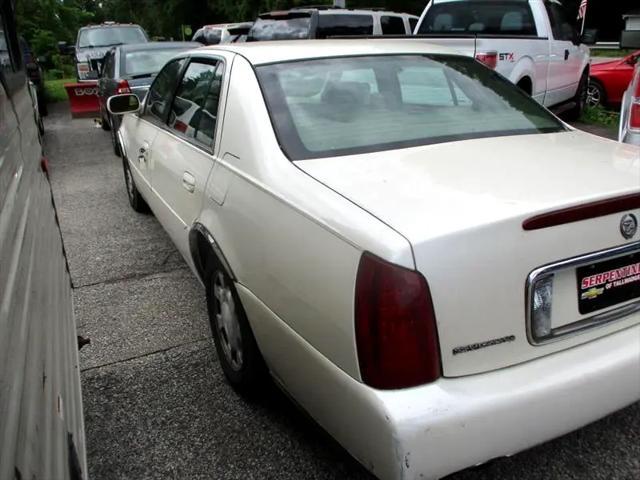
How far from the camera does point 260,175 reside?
2.46m

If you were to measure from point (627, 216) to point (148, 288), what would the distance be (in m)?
3.18

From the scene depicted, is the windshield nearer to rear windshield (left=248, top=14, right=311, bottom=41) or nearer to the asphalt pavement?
rear windshield (left=248, top=14, right=311, bottom=41)

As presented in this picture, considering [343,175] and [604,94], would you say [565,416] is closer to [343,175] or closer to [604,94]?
[343,175]

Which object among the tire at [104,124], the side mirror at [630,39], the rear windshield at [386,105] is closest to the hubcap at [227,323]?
the rear windshield at [386,105]

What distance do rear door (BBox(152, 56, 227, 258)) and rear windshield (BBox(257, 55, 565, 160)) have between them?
1.45 feet

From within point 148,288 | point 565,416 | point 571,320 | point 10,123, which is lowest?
point 148,288

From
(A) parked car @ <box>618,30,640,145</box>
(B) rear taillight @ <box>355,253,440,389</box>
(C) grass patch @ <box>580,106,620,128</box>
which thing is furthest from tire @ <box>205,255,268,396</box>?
(C) grass patch @ <box>580,106,620,128</box>

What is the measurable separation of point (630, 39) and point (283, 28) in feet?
19.3

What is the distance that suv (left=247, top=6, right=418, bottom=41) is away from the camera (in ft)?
32.7

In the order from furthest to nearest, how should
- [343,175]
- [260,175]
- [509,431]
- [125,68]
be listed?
[125,68] → [260,175] → [343,175] → [509,431]

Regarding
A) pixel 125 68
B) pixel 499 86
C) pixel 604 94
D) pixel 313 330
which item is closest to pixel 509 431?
pixel 313 330

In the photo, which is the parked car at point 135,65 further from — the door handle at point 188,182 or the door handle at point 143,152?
the door handle at point 188,182

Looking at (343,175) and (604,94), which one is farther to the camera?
(604,94)

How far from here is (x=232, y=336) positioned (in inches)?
112
